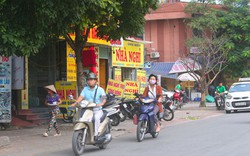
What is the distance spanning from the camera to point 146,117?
11703mm

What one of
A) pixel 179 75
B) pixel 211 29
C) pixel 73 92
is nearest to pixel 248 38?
pixel 211 29

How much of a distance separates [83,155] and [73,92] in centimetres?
724

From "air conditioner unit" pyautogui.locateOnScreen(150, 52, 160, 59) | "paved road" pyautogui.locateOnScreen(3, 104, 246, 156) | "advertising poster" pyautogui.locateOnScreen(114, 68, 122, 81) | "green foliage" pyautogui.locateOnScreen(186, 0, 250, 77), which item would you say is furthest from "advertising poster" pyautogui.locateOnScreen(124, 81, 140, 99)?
"air conditioner unit" pyautogui.locateOnScreen(150, 52, 160, 59)

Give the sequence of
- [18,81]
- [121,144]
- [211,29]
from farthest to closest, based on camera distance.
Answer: [211,29] → [18,81] → [121,144]

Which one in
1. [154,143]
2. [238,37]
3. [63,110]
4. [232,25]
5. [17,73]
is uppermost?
[232,25]

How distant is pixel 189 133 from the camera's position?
1327 cm

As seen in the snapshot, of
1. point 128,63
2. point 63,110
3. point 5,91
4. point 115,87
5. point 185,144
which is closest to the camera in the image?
point 185,144

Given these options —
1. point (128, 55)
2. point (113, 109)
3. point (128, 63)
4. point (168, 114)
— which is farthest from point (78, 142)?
point (128, 55)

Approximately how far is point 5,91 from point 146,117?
5.90 metres

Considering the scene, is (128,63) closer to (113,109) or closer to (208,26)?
(113,109)

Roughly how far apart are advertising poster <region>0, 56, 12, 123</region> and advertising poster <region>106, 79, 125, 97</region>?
4.97 metres

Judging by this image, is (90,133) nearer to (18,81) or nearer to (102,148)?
(102,148)

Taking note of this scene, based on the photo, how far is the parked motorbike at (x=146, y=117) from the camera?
11.6 meters

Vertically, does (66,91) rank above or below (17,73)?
below
